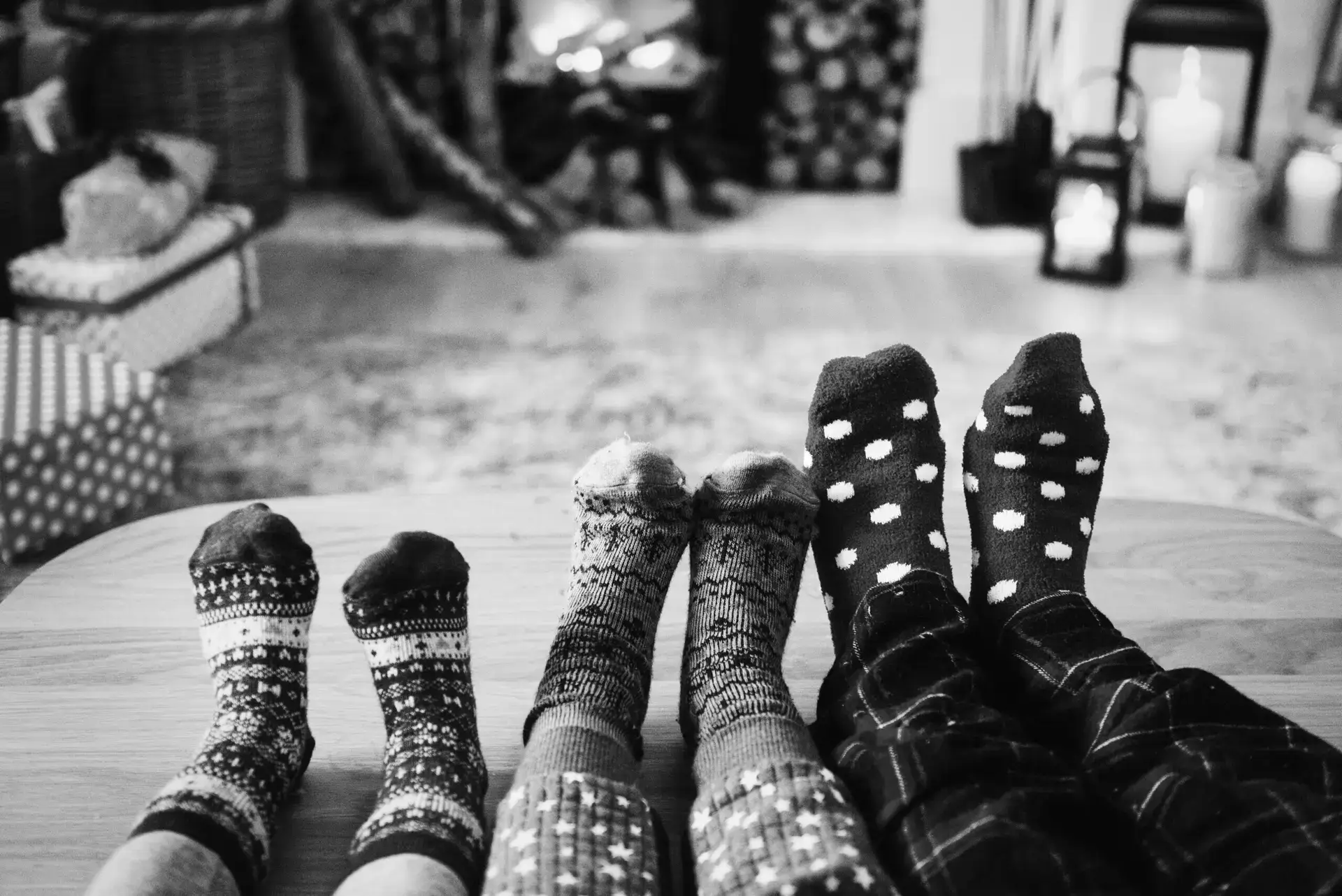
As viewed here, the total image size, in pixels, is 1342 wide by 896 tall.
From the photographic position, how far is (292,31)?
9.87ft

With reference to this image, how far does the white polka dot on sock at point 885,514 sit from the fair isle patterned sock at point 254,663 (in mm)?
435

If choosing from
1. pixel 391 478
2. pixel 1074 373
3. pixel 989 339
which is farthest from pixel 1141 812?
pixel 989 339

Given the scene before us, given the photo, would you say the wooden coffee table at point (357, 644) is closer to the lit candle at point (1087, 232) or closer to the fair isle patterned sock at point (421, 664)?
the fair isle patterned sock at point (421, 664)

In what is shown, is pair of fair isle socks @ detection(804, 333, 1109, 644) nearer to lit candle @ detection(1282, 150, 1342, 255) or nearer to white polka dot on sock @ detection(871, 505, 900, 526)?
white polka dot on sock @ detection(871, 505, 900, 526)

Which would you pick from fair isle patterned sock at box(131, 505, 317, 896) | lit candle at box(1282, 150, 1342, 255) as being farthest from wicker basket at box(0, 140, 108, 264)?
lit candle at box(1282, 150, 1342, 255)

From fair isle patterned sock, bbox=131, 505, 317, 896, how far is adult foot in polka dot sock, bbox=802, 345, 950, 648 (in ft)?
1.31

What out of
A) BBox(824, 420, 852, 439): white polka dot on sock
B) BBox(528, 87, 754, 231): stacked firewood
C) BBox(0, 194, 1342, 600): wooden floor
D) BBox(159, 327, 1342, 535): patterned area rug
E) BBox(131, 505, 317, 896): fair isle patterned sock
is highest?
BBox(824, 420, 852, 439): white polka dot on sock

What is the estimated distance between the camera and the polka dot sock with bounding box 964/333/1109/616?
1.00 metres

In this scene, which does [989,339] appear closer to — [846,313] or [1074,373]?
[846,313]

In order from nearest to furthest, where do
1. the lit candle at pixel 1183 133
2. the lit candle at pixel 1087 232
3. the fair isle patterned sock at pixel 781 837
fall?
the fair isle patterned sock at pixel 781 837
the lit candle at pixel 1087 232
the lit candle at pixel 1183 133

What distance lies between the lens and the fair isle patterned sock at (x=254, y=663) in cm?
78

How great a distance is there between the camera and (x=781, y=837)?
0.69 m

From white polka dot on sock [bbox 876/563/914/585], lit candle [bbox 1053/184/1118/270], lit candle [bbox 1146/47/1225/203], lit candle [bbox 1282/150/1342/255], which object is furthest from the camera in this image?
lit candle [bbox 1146/47/1225/203]

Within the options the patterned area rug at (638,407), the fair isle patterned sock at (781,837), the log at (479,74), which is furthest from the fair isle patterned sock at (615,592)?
the log at (479,74)
